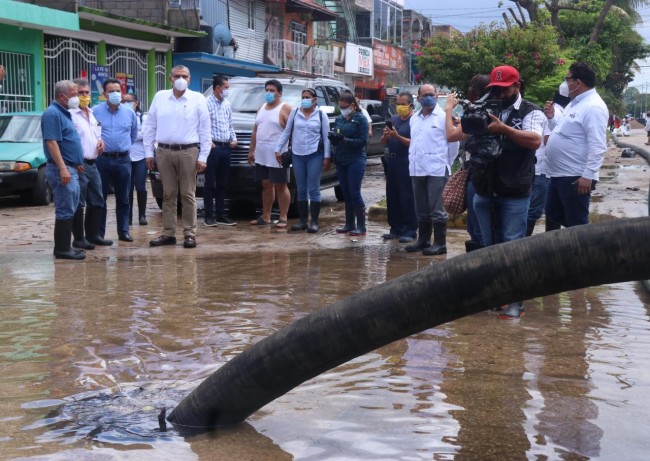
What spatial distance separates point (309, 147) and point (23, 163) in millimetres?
5972

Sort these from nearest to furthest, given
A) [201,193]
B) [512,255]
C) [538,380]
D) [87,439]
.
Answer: [512,255], [87,439], [538,380], [201,193]

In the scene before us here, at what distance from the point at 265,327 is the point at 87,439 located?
2.43 m

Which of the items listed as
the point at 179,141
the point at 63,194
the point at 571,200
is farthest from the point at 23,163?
the point at 571,200

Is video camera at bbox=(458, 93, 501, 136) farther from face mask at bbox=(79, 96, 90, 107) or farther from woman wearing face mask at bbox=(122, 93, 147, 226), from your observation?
woman wearing face mask at bbox=(122, 93, 147, 226)

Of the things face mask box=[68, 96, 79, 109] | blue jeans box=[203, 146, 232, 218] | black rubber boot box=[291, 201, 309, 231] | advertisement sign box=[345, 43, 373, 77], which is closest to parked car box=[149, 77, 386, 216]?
blue jeans box=[203, 146, 232, 218]

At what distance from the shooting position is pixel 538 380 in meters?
5.04

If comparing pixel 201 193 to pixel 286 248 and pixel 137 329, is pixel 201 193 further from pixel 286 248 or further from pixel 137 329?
pixel 137 329

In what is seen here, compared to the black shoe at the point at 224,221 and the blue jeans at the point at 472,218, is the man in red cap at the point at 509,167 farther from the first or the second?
the black shoe at the point at 224,221

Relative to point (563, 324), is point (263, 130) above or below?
above

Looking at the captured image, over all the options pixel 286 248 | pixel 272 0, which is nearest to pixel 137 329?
pixel 286 248

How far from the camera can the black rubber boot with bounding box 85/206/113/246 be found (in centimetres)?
1057

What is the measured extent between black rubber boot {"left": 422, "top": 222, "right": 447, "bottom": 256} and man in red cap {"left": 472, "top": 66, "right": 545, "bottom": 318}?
2758mm

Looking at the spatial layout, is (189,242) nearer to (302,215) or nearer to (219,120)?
(302,215)

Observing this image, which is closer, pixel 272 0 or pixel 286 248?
pixel 286 248
